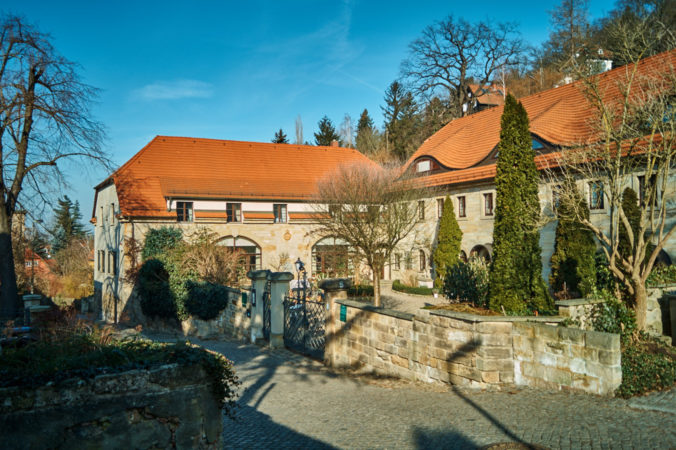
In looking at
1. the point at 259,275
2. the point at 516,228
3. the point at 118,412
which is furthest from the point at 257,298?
the point at 118,412

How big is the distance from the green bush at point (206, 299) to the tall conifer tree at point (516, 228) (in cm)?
1067

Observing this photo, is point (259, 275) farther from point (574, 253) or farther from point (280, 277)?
point (574, 253)

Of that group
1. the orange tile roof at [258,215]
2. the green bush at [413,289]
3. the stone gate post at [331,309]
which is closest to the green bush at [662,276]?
the stone gate post at [331,309]

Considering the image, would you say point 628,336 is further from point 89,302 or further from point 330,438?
point 89,302

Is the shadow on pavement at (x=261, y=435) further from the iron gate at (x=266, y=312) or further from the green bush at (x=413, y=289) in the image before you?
the green bush at (x=413, y=289)

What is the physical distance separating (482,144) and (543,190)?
6.33m

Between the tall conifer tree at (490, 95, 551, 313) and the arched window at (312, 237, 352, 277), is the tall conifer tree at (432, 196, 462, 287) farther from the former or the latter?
the tall conifer tree at (490, 95, 551, 313)

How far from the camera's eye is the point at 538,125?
2439 centimetres

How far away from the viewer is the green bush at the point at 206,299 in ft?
60.1

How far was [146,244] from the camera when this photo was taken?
90.1 feet

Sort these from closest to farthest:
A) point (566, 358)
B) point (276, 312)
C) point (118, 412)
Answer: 1. point (118, 412)
2. point (566, 358)
3. point (276, 312)

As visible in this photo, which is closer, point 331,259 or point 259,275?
point 259,275

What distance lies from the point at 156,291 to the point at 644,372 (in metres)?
19.7

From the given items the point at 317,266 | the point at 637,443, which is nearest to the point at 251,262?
the point at 317,266
